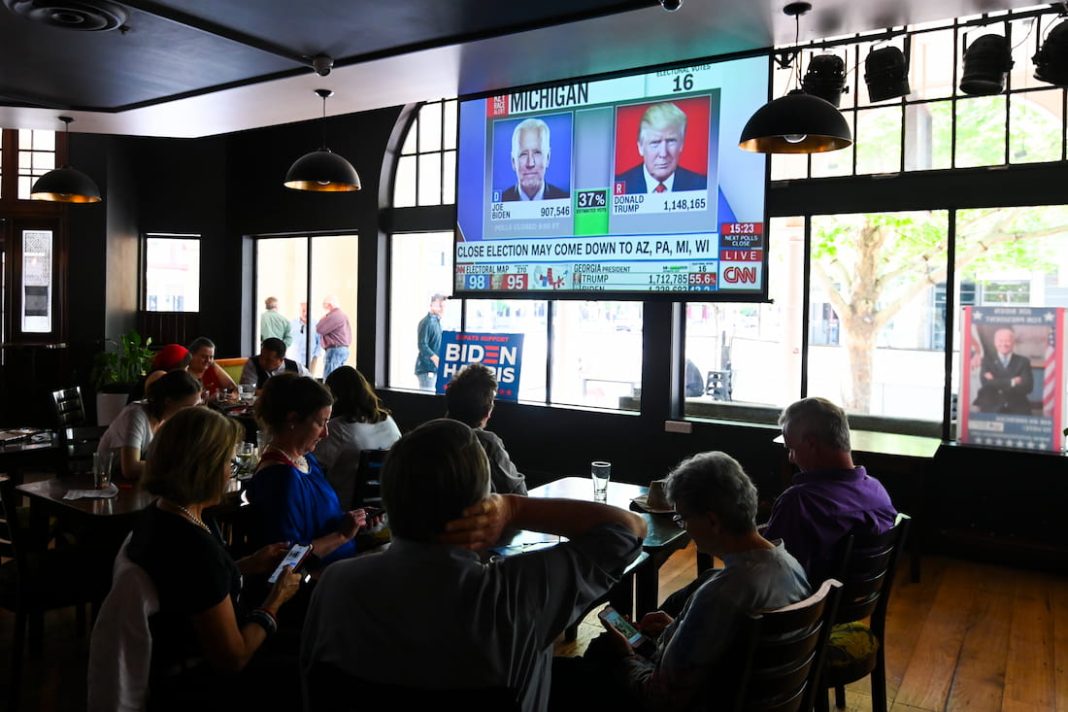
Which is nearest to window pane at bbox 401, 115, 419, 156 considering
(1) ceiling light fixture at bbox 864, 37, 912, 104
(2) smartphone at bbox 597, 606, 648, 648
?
(1) ceiling light fixture at bbox 864, 37, 912, 104

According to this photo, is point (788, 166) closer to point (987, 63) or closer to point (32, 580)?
point (987, 63)

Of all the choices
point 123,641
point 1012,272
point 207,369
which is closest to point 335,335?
point 207,369

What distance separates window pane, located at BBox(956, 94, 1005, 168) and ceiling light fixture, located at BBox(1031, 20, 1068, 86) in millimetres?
1482

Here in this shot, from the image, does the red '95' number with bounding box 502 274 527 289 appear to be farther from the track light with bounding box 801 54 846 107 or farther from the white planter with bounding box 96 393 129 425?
the white planter with bounding box 96 393 129 425

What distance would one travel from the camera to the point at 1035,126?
5238 mm

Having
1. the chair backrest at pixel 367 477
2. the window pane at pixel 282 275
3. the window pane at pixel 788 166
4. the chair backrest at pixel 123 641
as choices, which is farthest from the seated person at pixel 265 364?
the chair backrest at pixel 123 641

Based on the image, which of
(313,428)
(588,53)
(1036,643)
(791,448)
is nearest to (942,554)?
(1036,643)

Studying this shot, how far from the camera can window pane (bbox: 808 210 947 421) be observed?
564 cm

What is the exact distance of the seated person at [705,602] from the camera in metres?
1.93

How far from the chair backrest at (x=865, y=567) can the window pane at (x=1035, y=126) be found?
12.1 feet

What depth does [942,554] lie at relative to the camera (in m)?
5.48

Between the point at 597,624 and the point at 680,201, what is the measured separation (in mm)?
3108

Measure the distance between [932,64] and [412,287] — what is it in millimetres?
4907

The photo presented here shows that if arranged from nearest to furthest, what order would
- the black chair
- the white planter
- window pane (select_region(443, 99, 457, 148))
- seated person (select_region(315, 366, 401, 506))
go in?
the black chair → seated person (select_region(315, 366, 401, 506)) → window pane (select_region(443, 99, 457, 148)) → the white planter
